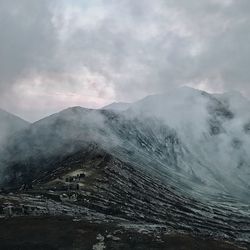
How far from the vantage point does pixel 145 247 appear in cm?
16000

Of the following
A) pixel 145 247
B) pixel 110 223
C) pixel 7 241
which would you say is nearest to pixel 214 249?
pixel 145 247

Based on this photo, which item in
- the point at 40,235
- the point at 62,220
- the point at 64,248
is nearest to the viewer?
the point at 64,248

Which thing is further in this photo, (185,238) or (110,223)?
(110,223)

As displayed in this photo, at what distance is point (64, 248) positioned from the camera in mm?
155875

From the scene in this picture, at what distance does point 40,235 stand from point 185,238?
47.0 meters

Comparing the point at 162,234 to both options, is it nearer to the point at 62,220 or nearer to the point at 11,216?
the point at 62,220

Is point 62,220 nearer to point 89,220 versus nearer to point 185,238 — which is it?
point 89,220

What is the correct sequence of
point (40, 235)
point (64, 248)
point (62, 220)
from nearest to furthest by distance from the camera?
1. point (64, 248)
2. point (40, 235)
3. point (62, 220)

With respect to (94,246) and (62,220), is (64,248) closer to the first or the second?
(94,246)

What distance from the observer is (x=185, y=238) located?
573 feet

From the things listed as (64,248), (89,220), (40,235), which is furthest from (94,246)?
(89,220)

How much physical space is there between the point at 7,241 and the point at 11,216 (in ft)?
110

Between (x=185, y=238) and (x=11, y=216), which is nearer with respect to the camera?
(x=185, y=238)

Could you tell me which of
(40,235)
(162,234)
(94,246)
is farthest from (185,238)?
(40,235)
